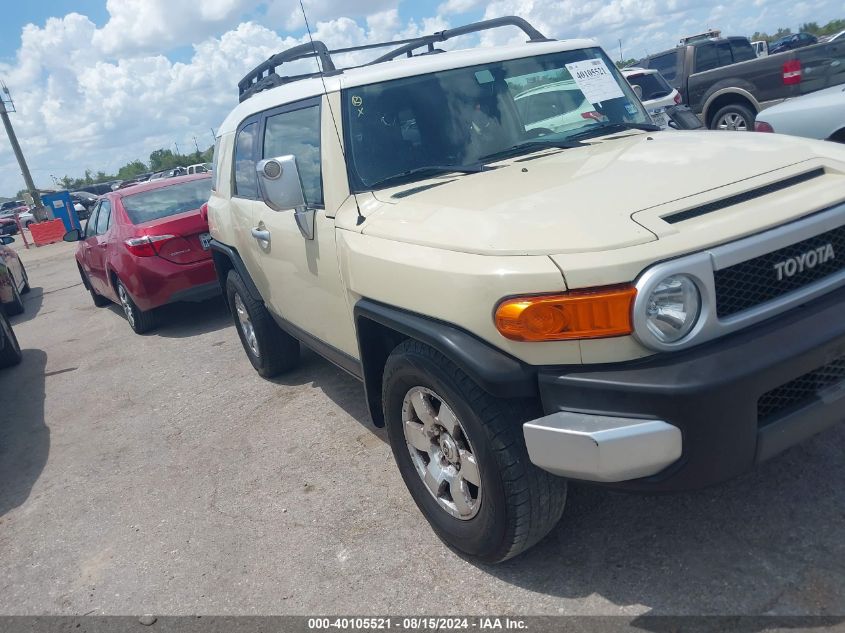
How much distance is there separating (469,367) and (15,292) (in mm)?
10420

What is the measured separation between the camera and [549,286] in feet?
7.32

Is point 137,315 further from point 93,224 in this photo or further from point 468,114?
point 468,114

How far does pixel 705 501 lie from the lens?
3047 mm

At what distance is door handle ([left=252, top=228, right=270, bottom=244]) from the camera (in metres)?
4.31

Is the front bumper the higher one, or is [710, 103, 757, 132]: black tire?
the front bumper

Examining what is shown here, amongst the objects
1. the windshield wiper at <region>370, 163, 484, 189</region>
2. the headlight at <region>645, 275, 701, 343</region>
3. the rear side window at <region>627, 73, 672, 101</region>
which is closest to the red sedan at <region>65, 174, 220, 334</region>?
the windshield wiper at <region>370, 163, 484, 189</region>

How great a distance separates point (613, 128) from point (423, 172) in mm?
1147

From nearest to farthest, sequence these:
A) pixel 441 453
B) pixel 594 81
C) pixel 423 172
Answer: pixel 441 453 → pixel 423 172 → pixel 594 81

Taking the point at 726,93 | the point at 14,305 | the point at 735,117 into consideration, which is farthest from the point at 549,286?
the point at 14,305

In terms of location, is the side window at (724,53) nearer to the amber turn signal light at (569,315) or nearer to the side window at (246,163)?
the side window at (246,163)

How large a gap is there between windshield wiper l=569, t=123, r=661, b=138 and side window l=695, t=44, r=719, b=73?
444 inches

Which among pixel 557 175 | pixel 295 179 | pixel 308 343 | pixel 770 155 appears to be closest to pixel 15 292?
pixel 308 343

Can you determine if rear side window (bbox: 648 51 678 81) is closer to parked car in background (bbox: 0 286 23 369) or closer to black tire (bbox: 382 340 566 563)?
parked car in background (bbox: 0 286 23 369)

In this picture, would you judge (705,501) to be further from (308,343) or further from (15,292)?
(15,292)
